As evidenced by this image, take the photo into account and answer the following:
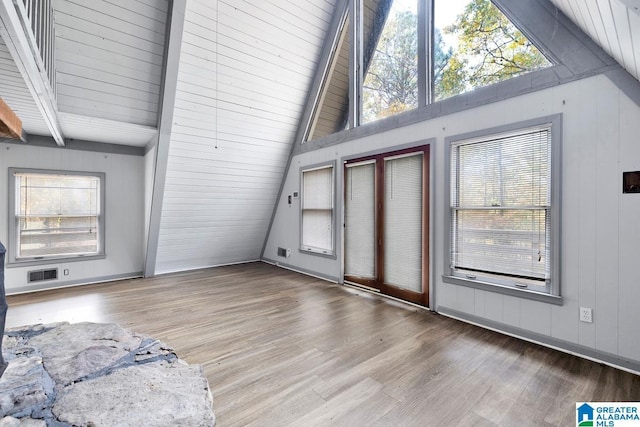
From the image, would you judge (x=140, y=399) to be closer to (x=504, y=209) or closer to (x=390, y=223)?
(x=390, y=223)

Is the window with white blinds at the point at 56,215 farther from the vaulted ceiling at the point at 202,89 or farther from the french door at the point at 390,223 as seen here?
the french door at the point at 390,223

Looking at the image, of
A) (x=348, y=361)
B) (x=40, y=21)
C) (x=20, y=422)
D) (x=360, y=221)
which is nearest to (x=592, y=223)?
(x=348, y=361)

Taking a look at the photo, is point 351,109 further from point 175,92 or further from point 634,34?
point 634,34

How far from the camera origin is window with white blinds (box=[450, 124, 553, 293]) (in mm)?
2582

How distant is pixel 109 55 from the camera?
10.3ft

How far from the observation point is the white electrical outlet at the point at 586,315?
7.60 feet

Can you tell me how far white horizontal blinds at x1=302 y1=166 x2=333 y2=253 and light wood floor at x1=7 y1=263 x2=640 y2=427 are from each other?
3.92ft

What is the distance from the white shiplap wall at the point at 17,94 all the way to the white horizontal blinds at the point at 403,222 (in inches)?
145

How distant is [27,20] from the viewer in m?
1.60

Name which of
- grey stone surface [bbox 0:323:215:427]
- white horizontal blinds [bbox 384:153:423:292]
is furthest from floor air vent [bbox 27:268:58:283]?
white horizontal blinds [bbox 384:153:423:292]

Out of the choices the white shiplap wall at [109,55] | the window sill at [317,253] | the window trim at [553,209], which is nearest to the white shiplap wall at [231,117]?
the white shiplap wall at [109,55]

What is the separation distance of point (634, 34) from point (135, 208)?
20.0ft

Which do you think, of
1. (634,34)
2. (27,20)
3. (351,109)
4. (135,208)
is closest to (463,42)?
(351,109)

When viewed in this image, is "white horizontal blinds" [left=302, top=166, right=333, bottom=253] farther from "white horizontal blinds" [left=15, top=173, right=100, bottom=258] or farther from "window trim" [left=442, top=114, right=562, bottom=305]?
"white horizontal blinds" [left=15, top=173, right=100, bottom=258]
